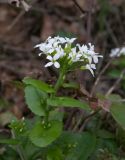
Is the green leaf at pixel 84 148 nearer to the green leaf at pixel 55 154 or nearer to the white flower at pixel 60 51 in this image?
the green leaf at pixel 55 154

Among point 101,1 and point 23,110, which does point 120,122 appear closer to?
point 23,110

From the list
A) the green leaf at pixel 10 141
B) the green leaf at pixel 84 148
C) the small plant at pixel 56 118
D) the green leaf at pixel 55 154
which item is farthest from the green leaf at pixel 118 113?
the green leaf at pixel 10 141

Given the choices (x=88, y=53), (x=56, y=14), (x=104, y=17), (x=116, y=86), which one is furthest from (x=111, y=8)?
(x=88, y=53)

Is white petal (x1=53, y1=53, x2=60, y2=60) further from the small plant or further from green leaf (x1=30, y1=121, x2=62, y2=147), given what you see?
green leaf (x1=30, y1=121, x2=62, y2=147)

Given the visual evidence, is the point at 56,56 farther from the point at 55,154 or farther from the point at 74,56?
the point at 55,154

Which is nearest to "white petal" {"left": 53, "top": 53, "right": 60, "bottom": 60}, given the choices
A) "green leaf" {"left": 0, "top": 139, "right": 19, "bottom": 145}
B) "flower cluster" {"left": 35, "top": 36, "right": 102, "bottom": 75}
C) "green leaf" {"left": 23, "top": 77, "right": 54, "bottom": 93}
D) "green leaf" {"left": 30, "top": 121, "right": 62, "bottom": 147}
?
"flower cluster" {"left": 35, "top": 36, "right": 102, "bottom": 75}
